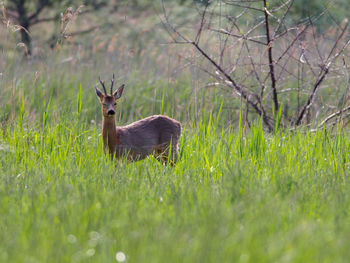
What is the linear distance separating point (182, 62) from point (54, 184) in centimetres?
623

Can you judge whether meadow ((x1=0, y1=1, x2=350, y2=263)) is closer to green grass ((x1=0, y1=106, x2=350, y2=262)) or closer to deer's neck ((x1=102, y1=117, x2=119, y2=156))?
green grass ((x1=0, y1=106, x2=350, y2=262))

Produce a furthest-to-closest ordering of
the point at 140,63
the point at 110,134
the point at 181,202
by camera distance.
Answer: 1. the point at 140,63
2. the point at 110,134
3. the point at 181,202

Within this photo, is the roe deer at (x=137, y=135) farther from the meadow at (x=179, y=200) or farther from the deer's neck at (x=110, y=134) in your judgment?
the meadow at (x=179, y=200)

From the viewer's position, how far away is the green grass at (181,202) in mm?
3467

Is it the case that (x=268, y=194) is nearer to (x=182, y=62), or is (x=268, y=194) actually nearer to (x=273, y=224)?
(x=273, y=224)

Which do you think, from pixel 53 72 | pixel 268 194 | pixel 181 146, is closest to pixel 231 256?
pixel 268 194

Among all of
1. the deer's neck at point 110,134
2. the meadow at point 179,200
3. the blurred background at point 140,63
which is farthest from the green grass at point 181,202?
the blurred background at point 140,63

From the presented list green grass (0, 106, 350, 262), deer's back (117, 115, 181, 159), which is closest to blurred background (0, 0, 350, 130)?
deer's back (117, 115, 181, 159)

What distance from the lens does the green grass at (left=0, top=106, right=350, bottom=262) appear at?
347cm

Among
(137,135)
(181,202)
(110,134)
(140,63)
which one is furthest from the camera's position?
(140,63)

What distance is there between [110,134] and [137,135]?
0.44 m

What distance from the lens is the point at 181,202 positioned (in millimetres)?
4477

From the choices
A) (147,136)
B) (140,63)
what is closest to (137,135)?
(147,136)

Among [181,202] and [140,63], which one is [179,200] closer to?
[181,202]
